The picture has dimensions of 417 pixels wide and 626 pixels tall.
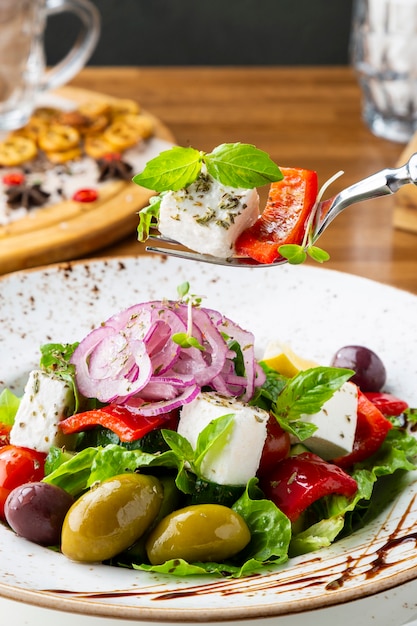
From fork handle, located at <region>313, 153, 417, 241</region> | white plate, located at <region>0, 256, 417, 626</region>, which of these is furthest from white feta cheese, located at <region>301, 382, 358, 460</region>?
fork handle, located at <region>313, 153, 417, 241</region>

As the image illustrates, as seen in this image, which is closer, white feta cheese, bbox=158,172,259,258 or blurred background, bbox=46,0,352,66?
white feta cheese, bbox=158,172,259,258

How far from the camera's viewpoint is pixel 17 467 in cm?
199

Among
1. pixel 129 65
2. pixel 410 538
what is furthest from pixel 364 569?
pixel 129 65

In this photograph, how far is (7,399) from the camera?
88.3 inches

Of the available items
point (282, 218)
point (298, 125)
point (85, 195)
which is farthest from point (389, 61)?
point (282, 218)

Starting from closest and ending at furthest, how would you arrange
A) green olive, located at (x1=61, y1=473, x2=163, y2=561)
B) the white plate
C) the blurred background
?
the white plate < green olive, located at (x1=61, y1=473, x2=163, y2=561) < the blurred background

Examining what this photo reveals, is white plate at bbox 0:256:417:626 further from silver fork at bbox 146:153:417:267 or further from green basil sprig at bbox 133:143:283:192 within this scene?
green basil sprig at bbox 133:143:283:192

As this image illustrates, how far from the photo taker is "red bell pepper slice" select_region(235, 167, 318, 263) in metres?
1.98

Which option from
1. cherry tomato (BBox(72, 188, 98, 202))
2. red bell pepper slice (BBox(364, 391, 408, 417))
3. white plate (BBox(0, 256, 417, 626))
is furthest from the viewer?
cherry tomato (BBox(72, 188, 98, 202))

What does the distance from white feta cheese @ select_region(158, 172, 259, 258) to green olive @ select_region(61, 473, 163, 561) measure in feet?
1.59

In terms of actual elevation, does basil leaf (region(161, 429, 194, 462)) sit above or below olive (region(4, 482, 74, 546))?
above

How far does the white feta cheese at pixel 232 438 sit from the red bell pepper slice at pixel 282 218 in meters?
0.30

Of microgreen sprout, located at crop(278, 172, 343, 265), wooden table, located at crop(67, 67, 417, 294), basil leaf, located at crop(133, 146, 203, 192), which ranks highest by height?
basil leaf, located at crop(133, 146, 203, 192)

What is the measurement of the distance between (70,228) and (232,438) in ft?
5.22
